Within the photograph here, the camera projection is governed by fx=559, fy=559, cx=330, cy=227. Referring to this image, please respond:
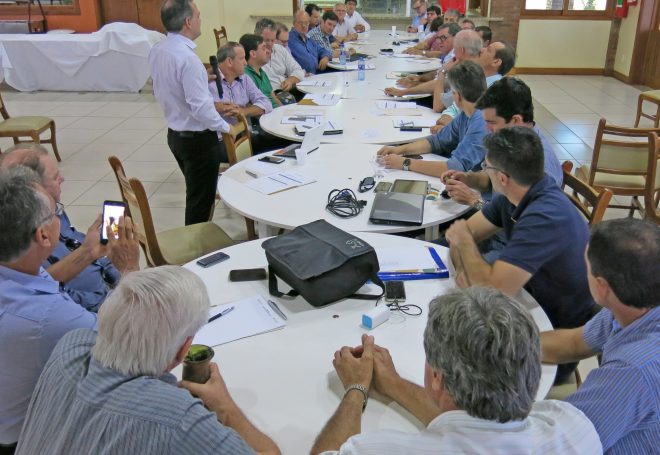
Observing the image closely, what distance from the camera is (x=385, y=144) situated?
3.84 meters

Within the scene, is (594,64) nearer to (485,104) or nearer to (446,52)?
(446,52)

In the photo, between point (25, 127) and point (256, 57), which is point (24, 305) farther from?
point (25, 127)

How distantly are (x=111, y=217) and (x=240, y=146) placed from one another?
163cm

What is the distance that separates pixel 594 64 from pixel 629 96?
1755 mm

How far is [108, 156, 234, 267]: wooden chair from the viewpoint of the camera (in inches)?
104

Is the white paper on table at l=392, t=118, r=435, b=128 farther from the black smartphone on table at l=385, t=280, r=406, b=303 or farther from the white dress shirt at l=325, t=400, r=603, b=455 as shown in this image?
the white dress shirt at l=325, t=400, r=603, b=455

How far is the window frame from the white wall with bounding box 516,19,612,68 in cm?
8

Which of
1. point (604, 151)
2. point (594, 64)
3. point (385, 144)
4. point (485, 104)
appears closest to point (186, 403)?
point (485, 104)

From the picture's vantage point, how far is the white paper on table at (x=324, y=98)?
488cm

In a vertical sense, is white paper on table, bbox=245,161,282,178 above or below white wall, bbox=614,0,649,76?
below

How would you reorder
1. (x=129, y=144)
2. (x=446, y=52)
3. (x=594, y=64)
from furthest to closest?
(x=594, y=64), (x=446, y=52), (x=129, y=144)

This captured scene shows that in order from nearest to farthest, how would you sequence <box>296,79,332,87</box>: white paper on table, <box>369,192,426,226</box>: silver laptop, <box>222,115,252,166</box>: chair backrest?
<box>369,192,426,226</box>: silver laptop
<box>222,115,252,166</box>: chair backrest
<box>296,79,332,87</box>: white paper on table

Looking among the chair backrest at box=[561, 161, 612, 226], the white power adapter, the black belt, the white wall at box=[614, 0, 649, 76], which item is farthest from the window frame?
the white power adapter

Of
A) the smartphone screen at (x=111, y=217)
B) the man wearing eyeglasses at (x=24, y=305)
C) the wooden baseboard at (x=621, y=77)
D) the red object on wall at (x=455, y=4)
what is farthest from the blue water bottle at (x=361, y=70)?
the wooden baseboard at (x=621, y=77)
